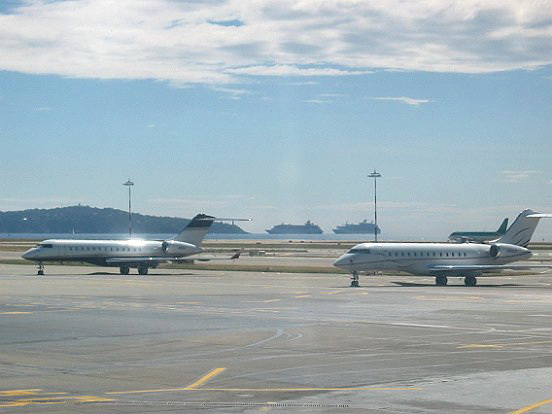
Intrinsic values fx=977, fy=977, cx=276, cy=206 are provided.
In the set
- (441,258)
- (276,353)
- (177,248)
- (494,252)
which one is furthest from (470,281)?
(276,353)

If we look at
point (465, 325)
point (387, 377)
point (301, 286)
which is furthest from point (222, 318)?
point (301, 286)

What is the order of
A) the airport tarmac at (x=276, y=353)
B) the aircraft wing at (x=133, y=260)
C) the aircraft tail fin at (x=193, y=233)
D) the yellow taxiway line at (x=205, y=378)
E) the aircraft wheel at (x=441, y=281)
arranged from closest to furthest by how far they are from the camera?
the airport tarmac at (x=276, y=353)
the yellow taxiway line at (x=205, y=378)
the aircraft wheel at (x=441, y=281)
the aircraft wing at (x=133, y=260)
the aircraft tail fin at (x=193, y=233)

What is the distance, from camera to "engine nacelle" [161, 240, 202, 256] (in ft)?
296

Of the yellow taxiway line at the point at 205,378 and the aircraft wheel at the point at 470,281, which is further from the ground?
the aircraft wheel at the point at 470,281

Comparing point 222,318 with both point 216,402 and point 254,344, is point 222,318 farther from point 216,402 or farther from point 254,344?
point 216,402

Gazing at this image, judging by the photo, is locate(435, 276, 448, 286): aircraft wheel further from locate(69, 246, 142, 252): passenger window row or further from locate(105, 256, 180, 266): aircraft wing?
locate(69, 246, 142, 252): passenger window row

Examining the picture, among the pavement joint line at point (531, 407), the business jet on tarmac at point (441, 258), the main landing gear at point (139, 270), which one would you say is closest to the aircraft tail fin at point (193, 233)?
the main landing gear at point (139, 270)

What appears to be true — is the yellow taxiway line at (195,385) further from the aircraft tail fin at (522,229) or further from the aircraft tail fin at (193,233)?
the aircraft tail fin at (193,233)

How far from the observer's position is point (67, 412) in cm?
1714

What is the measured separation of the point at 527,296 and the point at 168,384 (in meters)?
35.5

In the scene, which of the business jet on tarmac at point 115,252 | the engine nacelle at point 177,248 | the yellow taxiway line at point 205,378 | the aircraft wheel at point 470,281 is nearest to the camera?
the yellow taxiway line at point 205,378

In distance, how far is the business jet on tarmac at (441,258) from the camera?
2591 inches

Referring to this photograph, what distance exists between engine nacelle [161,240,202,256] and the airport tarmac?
37.6 metres

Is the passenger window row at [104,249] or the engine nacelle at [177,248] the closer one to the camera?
the passenger window row at [104,249]
